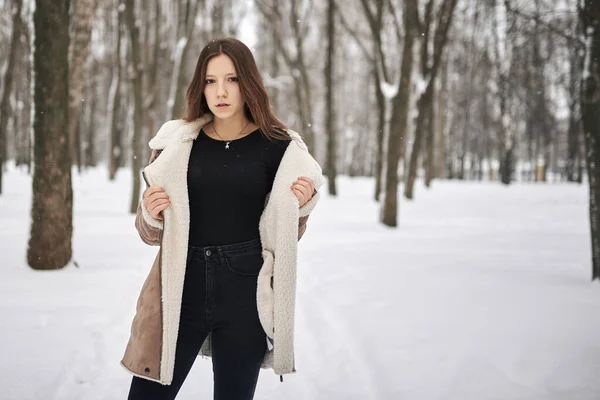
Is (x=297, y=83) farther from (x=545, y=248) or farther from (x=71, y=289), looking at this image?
(x=71, y=289)

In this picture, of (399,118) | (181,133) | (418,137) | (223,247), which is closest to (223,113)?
(181,133)

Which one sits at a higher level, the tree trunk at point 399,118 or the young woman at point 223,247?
the tree trunk at point 399,118

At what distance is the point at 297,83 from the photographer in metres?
18.4

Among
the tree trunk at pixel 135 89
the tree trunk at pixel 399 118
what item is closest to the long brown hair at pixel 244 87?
the tree trunk at pixel 399 118

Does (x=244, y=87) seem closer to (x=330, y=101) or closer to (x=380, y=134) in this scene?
(x=380, y=134)

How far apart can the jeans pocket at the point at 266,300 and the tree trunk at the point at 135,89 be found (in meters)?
10.1

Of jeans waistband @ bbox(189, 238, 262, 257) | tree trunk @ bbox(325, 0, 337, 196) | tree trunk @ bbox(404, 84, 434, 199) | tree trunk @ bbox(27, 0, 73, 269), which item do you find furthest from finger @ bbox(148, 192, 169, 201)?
tree trunk @ bbox(325, 0, 337, 196)

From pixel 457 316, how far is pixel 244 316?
128 inches

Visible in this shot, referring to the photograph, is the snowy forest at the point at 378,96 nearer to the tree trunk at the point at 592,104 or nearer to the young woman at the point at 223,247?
the tree trunk at the point at 592,104

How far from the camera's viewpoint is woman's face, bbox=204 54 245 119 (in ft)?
6.21

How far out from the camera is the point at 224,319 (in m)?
1.86

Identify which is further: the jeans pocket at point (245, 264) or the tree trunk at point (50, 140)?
the tree trunk at point (50, 140)

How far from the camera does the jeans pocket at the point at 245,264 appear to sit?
1871 mm

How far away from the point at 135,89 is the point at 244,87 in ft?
35.5
